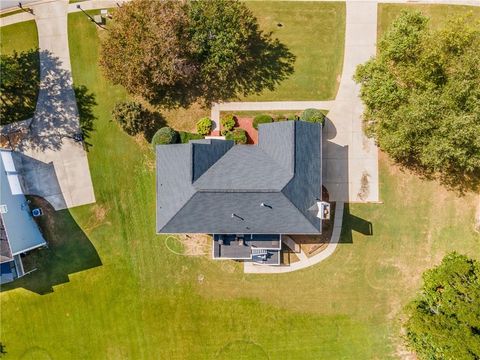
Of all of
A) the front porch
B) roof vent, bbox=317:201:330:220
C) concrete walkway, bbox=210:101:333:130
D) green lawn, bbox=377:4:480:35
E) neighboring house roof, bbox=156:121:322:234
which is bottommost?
the front porch

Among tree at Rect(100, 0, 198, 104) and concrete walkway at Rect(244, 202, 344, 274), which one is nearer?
tree at Rect(100, 0, 198, 104)

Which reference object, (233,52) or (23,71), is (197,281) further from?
(23,71)

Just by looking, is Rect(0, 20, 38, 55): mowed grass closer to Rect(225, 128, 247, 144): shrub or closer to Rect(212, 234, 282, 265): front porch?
Rect(225, 128, 247, 144): shrub

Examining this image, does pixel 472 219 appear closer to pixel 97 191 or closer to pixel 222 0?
pixel 222 0

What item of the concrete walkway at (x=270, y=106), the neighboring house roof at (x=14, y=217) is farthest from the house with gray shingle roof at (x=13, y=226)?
the concrete walkway at (x=270, y=106)

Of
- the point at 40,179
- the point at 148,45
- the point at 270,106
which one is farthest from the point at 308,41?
the point at 40,179

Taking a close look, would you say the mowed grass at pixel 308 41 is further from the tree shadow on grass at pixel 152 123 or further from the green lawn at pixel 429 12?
the tree shadow on grass at pixel 152 123

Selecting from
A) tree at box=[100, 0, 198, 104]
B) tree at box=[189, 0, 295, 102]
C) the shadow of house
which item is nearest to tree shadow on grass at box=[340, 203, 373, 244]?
tree at box=[189, 0, 295, 102]
